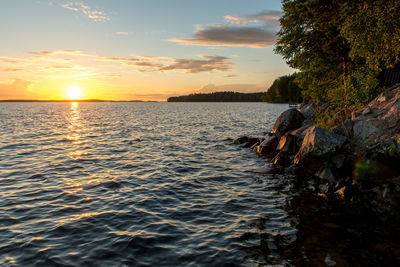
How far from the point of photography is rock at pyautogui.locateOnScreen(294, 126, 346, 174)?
491 inches

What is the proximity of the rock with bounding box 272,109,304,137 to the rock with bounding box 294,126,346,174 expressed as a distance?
25.2 feet

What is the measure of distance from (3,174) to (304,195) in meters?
14.7

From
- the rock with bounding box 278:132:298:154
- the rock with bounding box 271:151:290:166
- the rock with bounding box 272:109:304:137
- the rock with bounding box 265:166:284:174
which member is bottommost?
the rock with bounding box 265:166:284:174

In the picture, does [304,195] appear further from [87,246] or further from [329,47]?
[329,47]

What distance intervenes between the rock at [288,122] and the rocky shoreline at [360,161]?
6112 millimetres

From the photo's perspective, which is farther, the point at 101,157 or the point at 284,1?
the point at 284,1

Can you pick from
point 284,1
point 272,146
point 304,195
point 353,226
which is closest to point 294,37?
point 284,1

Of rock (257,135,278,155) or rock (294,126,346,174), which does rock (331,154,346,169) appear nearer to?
rock (294,126,346,174)

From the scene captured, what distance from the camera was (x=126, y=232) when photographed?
26.5 ft

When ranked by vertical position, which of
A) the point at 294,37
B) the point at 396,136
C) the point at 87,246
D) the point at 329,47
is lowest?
the point at 87,246

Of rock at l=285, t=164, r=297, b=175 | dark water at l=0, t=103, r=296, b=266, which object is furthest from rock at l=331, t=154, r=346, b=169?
dark water at l=0, t=103, r=296, b=266

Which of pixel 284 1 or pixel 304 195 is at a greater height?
pixel 284 1

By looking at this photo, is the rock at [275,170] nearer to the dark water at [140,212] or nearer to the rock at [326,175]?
the dark water at [140,212]

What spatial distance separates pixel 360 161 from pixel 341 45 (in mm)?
23596
